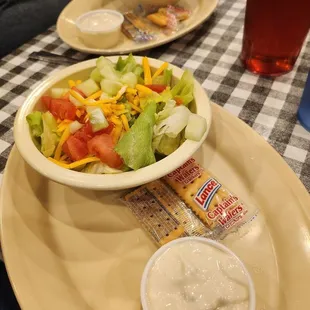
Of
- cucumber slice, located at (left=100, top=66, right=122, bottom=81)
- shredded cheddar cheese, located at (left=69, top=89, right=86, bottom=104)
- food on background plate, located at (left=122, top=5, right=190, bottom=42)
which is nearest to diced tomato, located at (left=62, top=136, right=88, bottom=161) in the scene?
shredded cheddar cheese, located at (left=69, top=89, right=86, bottom=104)

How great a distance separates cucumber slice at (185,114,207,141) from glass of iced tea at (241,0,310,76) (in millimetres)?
440

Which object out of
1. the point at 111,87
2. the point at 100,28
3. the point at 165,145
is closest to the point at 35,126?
the point at 111,87

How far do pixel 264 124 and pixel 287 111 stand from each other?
97 millimetres

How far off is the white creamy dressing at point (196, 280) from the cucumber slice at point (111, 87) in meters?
0.42

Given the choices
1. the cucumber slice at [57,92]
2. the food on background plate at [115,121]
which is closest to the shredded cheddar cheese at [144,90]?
the food on background plate at [115,121]

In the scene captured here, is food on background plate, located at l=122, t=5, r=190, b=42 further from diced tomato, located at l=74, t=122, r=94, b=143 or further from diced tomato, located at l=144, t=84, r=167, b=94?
diced tomato, located at l=74, t=122, r=94, b=143

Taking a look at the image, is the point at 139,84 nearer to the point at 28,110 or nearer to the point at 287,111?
the point at 28,110

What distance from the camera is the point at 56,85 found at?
0.92 meters

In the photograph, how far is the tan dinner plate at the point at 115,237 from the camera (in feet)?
2.06

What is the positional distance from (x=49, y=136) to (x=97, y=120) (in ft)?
0.40

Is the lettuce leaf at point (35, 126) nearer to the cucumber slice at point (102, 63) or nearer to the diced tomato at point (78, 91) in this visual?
the diced tomato at point (78, 91)

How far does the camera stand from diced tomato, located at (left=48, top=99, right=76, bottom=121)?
82cm

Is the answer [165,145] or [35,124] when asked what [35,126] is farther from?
[165,145]

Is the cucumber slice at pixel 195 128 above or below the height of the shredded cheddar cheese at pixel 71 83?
below
